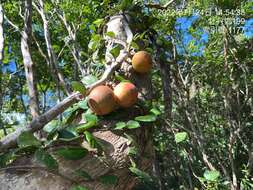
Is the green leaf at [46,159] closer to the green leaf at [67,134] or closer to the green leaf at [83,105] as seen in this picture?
the green leaf at [67,134]

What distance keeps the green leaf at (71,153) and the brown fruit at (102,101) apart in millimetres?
188

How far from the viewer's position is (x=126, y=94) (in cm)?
132

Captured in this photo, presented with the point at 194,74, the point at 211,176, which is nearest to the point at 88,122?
the point at 211,176

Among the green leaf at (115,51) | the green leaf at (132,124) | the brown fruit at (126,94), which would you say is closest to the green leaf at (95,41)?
the green leaf at (115,51)

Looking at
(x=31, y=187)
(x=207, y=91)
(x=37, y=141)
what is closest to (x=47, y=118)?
(x=37, y=141)

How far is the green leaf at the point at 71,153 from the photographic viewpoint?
111 cm

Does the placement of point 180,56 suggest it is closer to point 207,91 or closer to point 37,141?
point 207,91

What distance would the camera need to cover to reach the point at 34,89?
8.30 feet

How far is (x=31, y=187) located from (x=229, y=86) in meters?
3.97

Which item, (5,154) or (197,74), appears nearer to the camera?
(5,154)

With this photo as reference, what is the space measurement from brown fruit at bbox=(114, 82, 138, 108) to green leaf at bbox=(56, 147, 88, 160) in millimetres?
258

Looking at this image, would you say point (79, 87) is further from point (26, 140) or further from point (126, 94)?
point (26, 140)

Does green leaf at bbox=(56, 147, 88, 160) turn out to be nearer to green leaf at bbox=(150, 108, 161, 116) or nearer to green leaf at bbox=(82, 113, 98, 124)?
green leaf at bbox=(82, 113, 98, 124)

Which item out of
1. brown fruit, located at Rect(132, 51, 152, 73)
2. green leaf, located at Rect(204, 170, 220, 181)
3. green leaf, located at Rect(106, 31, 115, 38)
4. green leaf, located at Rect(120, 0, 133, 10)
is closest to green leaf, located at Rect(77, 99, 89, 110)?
brown fruit, located at Rect(132, 51, 152, 73)
